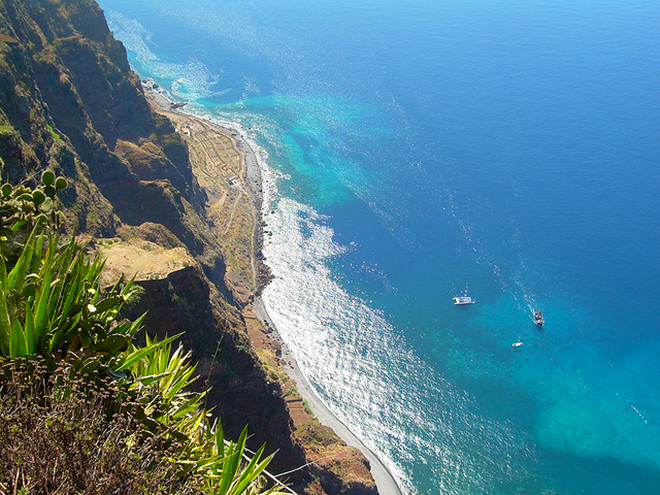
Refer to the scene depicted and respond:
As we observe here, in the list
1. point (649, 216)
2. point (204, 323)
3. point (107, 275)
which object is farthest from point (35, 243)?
point (649, 216)

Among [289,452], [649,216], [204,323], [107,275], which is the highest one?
[649,216]

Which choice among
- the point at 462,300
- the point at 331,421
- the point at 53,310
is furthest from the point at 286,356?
the point at 53,310

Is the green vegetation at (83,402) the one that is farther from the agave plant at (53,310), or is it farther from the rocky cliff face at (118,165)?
the rocky cliff face at (118,165)

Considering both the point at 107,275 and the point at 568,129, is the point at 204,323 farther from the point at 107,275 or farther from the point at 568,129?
the point at 568,129

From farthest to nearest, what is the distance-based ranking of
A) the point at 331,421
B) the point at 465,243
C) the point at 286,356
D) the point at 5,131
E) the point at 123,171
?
the point at 465,243
the point at 286,356
the point at 331,421
the point at 123,171
the point at 5,131

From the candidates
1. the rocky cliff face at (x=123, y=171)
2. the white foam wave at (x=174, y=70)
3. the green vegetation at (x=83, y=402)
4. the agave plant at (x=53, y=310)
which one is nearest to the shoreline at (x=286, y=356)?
the rocky cliff face at (x=123, y=171)

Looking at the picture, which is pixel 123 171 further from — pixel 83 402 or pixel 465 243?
pixel 465 243

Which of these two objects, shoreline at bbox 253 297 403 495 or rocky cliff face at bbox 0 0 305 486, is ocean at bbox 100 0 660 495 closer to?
shoreline at bbox 253 297 403 495
